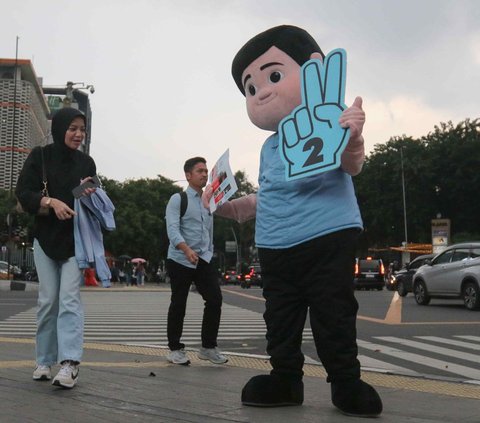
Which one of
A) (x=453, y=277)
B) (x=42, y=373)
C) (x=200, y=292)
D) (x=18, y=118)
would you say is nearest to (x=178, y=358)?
(x=200, y=292)

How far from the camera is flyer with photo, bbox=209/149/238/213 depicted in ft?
16.3

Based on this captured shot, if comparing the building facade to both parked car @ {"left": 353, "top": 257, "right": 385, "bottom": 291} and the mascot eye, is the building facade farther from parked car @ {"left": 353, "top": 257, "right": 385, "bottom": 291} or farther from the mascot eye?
the mascot eye

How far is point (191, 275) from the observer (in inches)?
251

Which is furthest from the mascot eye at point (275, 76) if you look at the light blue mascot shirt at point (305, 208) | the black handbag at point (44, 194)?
the black handbag at point (44, 194)

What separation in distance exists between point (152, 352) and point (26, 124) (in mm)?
71981

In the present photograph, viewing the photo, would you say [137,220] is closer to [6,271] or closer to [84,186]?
[6,271]

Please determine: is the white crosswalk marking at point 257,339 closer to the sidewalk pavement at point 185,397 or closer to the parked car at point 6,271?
the sidewalk pavement at point 185,397

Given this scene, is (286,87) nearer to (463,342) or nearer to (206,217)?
(206,217)

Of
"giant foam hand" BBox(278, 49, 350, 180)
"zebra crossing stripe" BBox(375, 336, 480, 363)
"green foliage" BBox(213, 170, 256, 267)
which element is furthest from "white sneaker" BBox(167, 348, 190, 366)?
"green foliage" BBox(213, 170, 256, 267)

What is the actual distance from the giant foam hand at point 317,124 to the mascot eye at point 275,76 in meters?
0.36

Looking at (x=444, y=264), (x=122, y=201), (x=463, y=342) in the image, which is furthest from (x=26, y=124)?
(x=463, y=342)

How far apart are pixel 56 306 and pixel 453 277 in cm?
1406

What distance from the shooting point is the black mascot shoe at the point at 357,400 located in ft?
12.9

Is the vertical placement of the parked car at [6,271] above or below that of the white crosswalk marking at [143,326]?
above
